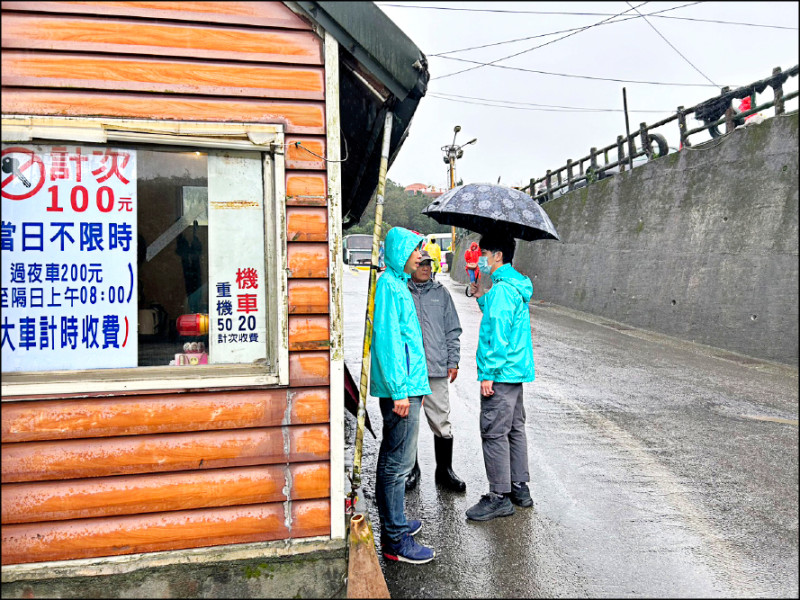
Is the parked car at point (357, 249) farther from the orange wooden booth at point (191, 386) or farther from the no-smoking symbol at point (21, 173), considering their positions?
the no-smoking symbol at point (21, 173)

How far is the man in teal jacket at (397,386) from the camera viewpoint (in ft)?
12.3

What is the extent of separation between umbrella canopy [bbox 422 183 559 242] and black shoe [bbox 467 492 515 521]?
1.87 metres

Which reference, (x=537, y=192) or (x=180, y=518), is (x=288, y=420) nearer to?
(x=180, y=518)

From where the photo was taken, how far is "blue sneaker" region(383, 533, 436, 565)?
152 inches

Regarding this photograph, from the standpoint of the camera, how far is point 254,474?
339 cm

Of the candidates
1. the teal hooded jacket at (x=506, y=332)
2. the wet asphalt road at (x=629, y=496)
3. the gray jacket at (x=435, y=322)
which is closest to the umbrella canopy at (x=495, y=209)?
the teal hooded jacket at (x=506, y=332)

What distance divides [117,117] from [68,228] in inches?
24.1

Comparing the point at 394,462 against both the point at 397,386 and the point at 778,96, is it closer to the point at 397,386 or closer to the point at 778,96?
the point at 397,386

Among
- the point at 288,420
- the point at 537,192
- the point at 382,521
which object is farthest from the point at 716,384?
the point at 537,192

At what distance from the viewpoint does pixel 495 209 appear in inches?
176

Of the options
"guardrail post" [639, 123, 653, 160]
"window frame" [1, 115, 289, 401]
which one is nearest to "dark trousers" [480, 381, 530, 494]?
"window frame" [1, 115, 289, 401]

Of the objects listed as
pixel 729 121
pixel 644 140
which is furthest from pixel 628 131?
pixel 729 121

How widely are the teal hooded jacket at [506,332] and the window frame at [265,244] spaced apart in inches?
63.0

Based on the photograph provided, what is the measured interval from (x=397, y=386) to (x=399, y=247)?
0.85 meters
